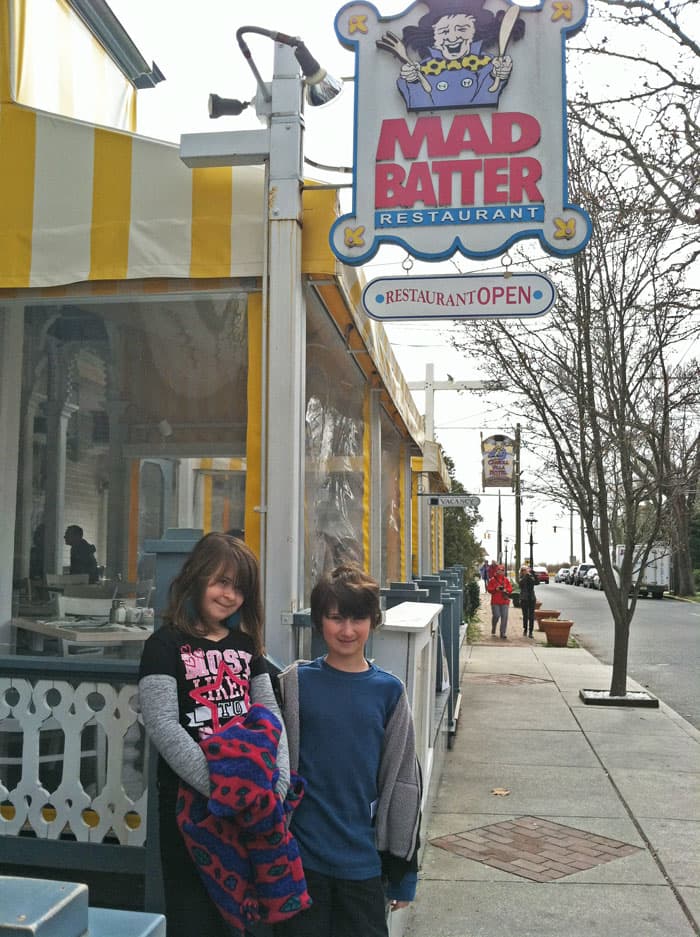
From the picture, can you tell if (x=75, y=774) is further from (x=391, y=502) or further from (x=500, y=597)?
(x=500, y=597)

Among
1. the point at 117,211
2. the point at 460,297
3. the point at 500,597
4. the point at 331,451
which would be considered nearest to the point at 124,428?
the point at 117,211

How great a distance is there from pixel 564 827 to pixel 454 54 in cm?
438

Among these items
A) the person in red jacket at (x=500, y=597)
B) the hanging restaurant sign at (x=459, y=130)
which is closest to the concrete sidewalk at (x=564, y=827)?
the hanging restaurant sign at (x=459, y=130)

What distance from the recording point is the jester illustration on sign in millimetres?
4395

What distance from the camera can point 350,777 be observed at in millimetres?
2660

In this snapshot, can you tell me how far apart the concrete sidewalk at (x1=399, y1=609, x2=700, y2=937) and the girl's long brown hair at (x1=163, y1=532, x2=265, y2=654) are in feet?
6.93

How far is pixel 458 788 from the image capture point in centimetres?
652

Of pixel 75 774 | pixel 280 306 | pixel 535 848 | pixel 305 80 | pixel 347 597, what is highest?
pixel 305 80

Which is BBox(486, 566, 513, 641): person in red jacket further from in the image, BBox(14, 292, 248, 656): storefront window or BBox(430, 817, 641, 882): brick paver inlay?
BBox(14, 292, 248, 656): storefront window

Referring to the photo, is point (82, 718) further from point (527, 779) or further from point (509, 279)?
point (527, 779)

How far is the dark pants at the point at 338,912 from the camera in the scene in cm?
257

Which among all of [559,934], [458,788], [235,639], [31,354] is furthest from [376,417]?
[235,639]

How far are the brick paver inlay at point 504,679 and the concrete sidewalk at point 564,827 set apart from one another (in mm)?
1896

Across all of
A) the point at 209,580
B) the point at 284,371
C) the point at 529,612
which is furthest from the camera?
the point at 529,612
